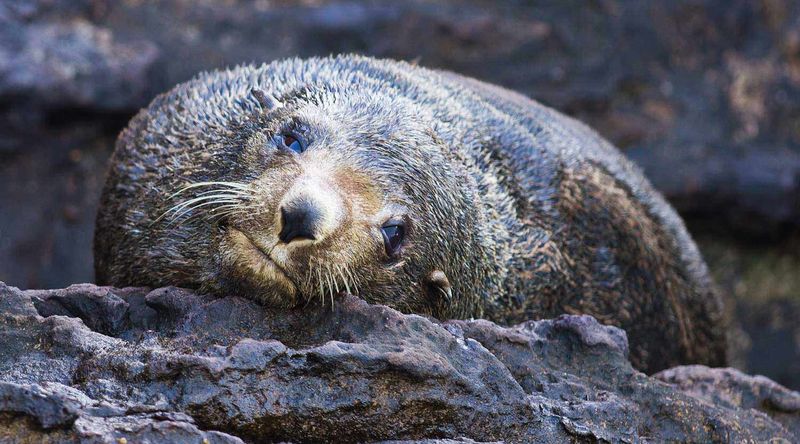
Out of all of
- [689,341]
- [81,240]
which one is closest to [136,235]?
[689,341]

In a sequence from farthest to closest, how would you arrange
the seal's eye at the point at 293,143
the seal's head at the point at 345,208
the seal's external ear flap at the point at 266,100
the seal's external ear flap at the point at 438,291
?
the seal's external ear flap at the point at 266,100
the seal's external ear flap at the point at 438,291
the seal's eye at the point at 293,143
the seal's head at the point at 345,208

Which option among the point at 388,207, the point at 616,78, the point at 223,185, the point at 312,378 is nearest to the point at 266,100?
the point at 223,185

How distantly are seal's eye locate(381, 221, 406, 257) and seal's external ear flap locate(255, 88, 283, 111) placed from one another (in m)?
1.10

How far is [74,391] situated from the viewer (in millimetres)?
4559

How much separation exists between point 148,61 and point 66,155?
1286 mm

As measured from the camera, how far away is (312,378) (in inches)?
196

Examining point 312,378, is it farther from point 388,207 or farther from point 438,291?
point 438,291

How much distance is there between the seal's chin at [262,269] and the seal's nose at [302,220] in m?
0.34

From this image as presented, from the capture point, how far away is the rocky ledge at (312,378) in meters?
4.62

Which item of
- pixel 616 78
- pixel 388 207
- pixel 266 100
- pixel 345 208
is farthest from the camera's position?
pixel 616 78

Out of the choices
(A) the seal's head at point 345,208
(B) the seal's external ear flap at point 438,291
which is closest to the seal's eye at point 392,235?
(A) the seal's head at point 345,208

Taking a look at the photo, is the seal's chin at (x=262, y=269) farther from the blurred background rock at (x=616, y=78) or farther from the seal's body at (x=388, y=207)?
the blurred background rock at (x=616, y=78)

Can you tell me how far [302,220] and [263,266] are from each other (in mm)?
493

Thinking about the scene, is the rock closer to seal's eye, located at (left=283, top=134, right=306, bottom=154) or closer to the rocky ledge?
the rocky ledge
